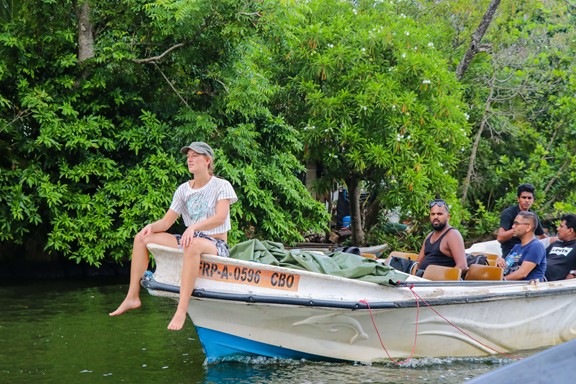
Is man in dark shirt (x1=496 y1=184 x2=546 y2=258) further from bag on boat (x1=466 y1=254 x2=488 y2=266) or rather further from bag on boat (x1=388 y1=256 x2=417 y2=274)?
bag on boat (x1=388 y1=256 x2=417 y2=274)

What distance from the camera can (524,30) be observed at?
2052 cm

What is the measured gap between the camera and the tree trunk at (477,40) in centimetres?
1886

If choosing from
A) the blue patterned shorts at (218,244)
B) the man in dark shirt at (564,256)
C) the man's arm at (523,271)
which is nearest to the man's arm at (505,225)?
the man in dark shirt at (564,256)

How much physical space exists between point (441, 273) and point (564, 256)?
6.27ft

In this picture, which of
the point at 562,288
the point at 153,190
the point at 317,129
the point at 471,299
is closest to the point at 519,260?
the point at 562,288

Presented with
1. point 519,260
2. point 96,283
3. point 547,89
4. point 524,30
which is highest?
point 524,30

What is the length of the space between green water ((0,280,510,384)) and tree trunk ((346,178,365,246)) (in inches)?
300

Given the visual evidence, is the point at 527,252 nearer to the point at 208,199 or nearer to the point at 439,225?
the point at 439,225

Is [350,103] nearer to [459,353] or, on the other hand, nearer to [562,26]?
[562,26]

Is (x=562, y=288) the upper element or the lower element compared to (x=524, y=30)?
lower

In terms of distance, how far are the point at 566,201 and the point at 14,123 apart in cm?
1156

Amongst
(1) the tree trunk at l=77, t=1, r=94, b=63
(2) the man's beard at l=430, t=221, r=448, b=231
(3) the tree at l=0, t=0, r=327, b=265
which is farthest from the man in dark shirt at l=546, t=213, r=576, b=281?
(1) the tree trunk at l=77, t=1, r=94, b=63

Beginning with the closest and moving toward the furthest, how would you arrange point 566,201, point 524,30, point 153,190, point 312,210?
point 153,190
point 312,210
point 566,201
point 524,30

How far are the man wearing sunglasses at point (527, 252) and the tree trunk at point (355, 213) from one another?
9285 mm
